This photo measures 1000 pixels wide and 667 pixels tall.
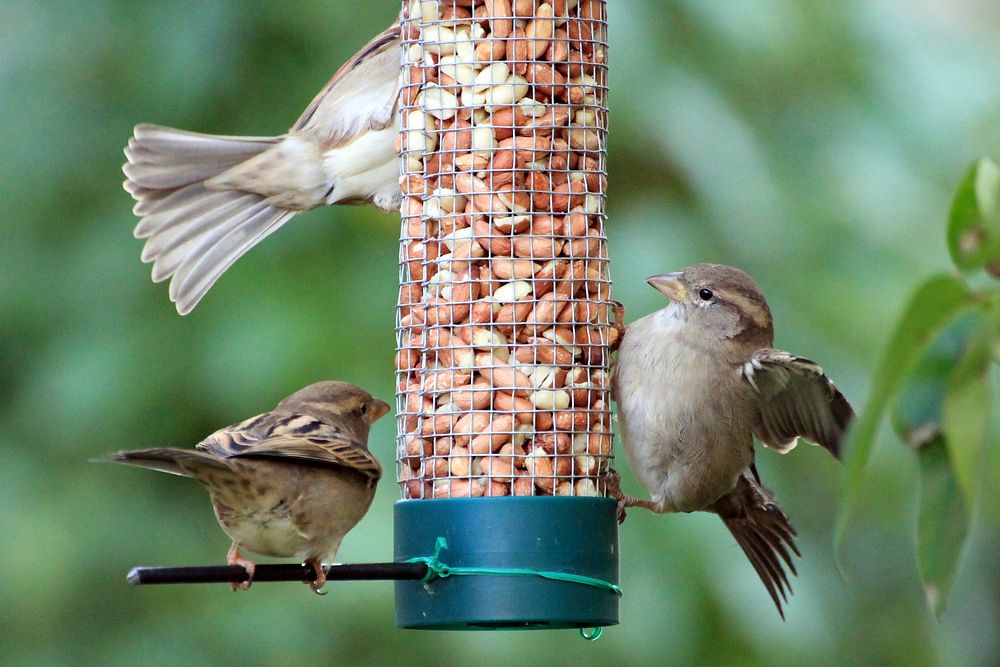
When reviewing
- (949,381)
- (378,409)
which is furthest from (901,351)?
(378,409)

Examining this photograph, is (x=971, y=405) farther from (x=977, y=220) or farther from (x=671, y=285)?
(x=671, y=285)

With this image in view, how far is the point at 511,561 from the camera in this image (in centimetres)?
303

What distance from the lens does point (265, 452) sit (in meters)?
2.92

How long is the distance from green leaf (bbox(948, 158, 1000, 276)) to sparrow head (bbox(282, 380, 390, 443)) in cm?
266

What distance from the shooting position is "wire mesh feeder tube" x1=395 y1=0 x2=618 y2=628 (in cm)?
320

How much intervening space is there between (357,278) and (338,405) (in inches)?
28.7

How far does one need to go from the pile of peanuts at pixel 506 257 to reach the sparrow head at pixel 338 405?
208mm

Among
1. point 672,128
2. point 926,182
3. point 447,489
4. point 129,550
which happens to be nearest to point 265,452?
point 447,489

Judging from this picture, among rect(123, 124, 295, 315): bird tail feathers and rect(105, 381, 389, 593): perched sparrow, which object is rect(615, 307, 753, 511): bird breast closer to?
rect(105, 381, 389, 593): perched sparrow

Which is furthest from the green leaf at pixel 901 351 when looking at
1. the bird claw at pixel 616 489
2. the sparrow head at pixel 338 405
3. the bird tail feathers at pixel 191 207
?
the bird tail feathers at pixel 191 207

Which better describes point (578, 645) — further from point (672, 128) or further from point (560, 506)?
point (672, 128)

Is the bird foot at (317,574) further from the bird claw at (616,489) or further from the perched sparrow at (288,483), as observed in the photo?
the bird claw at (616,489)

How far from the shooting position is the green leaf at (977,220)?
2.66 feet

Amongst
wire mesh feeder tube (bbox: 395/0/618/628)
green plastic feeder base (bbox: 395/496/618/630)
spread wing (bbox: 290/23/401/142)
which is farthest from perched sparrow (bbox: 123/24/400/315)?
green plastic feeder base (bbox: 395/496/618/630)
